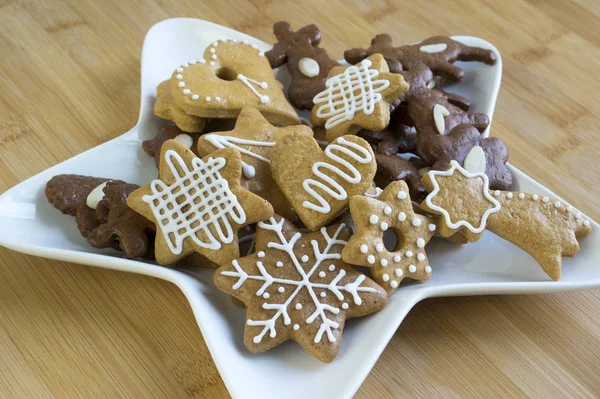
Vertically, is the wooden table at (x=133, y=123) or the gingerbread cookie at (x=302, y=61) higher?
the gingerbread cookie at (x=302, y=61)

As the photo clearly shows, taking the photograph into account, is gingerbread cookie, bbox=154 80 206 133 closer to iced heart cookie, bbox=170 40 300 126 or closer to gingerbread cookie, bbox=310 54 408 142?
iced heart cookie, bbox=170 40 300 126

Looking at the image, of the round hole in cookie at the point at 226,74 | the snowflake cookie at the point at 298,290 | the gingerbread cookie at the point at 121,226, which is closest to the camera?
the snowflake cookie at the point at 298,290

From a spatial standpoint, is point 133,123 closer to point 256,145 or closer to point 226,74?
point 226,74

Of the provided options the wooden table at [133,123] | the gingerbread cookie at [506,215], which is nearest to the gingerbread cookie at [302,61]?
the wooden table at [133,123]

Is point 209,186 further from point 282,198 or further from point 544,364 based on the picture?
point 544,364

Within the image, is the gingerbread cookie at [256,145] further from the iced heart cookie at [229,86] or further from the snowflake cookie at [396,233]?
the snowflake cookie at [396,233]

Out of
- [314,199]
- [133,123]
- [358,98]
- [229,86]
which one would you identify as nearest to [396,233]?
[314,199]
